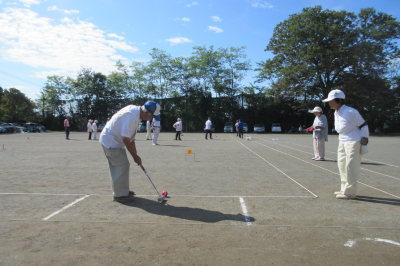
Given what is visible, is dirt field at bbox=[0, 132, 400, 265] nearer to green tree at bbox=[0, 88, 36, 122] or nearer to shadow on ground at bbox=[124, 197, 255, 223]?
shadow on ground at bbox=[124, 197, 255, 223]

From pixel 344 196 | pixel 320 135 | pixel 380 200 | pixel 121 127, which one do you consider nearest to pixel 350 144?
pixel 344 196

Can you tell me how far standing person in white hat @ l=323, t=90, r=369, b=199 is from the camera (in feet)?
16.9

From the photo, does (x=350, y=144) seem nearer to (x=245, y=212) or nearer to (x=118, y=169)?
(x=245, y=212)

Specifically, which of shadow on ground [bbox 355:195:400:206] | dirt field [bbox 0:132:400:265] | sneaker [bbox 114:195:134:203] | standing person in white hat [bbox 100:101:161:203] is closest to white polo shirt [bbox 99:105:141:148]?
standing person in white hat [bbox 100:101:161:203]

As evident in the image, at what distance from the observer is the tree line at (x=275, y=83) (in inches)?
1501

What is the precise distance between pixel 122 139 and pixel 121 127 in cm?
26

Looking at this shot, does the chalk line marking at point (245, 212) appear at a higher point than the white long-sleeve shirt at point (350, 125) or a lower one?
lower

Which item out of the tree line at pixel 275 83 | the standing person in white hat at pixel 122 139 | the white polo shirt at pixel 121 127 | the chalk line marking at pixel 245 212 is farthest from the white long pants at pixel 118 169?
the tree line at pixel 275 83

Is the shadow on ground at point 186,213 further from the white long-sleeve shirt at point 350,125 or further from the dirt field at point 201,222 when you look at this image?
the white long-sleeve shirt at point 350,125

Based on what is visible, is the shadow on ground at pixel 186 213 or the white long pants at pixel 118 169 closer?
the shadow on ground at pixel 186 213

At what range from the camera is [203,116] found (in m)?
52.8

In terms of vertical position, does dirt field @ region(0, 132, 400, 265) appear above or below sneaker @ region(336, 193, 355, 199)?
below

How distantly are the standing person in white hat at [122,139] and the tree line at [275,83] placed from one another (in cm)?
3783

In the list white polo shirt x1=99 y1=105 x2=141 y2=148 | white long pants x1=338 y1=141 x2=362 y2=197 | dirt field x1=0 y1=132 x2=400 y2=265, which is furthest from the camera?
white long pants x1=338 y1=141 x2=362 y2=197
